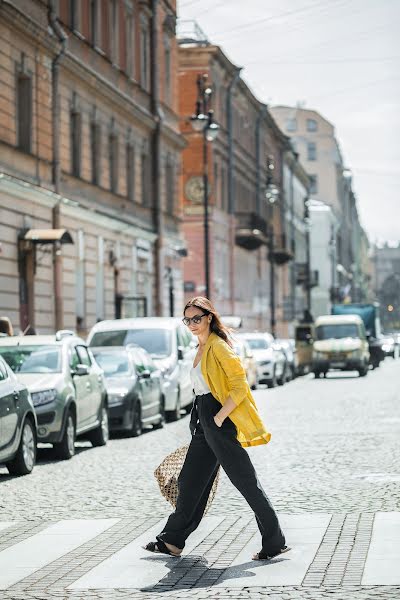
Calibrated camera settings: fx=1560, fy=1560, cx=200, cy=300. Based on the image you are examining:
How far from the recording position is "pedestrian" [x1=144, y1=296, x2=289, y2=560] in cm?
945

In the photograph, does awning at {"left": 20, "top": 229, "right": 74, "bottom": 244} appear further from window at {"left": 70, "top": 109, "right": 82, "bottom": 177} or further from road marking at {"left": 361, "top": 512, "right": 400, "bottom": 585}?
road marking at {"left": 361, "top": 512, "right": 400, "bottom": 585}

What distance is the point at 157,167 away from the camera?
49.6 meters

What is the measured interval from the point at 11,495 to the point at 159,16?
37.6 meters

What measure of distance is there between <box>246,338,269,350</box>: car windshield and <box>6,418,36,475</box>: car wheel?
103 ft

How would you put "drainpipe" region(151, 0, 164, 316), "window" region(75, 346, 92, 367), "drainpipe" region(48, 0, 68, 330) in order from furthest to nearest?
"drainpipe" region(151, 0, 164, 316) → "drainpipe" region(48, 0, 68, 330) → "window" region(75, 346, 92, 367)

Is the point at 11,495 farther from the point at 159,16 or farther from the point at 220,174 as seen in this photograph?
the point at 220,174

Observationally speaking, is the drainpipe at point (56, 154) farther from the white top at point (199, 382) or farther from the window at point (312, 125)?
the window at point (312, 125)

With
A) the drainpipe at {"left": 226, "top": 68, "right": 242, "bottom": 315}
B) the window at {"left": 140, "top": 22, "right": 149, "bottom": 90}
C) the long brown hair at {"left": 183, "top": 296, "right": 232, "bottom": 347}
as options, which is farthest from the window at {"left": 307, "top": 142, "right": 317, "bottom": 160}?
the long brown hair at {"left": 183, "top": 296, "right": 232, "bottom": 347}

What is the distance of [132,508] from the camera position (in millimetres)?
12961

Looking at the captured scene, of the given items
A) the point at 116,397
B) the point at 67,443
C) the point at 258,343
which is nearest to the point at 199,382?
the point at 67,443

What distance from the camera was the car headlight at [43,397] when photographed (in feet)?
61.3

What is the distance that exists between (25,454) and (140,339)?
494 inches

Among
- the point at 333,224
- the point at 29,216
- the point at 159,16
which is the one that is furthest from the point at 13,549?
the point at 333,224

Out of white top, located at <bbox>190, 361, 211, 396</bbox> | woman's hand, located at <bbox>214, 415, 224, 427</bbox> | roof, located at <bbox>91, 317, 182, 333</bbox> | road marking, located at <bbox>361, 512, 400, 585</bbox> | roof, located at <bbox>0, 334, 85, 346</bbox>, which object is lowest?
road marking, located at <bbox>361, 512, 400, 585</bbox>
